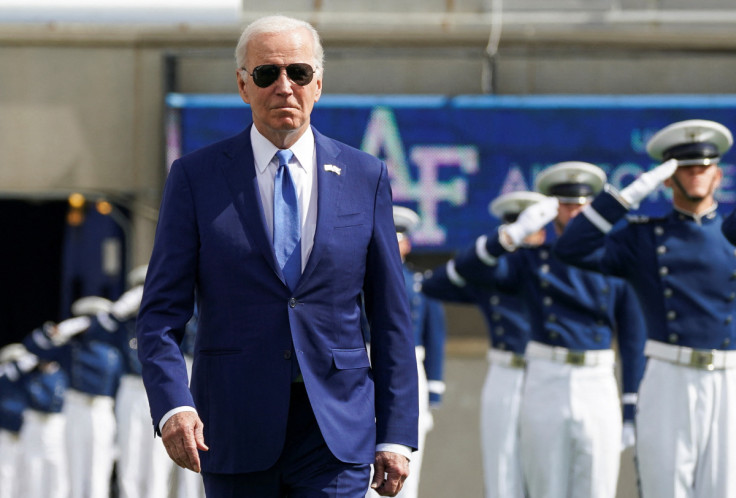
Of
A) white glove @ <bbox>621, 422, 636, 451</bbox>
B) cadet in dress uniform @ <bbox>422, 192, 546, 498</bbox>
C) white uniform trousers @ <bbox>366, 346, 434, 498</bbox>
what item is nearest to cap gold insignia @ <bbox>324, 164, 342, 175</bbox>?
white uniform trousers @ <bbox>366, 346, 434, 498</bbox>

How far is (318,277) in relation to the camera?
414cm

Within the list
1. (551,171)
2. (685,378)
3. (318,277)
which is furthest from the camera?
(551,171)

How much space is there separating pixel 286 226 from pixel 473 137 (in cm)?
912

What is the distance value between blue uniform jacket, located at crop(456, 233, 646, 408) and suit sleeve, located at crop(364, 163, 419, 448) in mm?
4315

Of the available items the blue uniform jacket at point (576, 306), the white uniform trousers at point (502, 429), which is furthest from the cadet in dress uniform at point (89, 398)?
the blue uniform jacket at point (576, 306)

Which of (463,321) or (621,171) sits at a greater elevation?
(621,171)

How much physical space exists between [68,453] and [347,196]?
1123 cm

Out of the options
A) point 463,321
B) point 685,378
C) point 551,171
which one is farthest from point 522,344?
point 463,321

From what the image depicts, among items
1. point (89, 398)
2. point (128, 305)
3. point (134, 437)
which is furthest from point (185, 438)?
point (89, 398)

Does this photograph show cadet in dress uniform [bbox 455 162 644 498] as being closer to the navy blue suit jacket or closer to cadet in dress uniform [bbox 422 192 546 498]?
cadet in dress uniform [bbox 422 192 546 498]

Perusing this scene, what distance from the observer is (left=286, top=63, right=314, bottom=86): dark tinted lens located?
4.18 metres

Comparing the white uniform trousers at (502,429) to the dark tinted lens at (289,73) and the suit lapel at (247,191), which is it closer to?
the suit lapel at (247,191)

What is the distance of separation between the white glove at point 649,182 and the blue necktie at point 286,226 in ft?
10.6

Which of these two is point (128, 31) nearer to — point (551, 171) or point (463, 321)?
point (463, 321)
